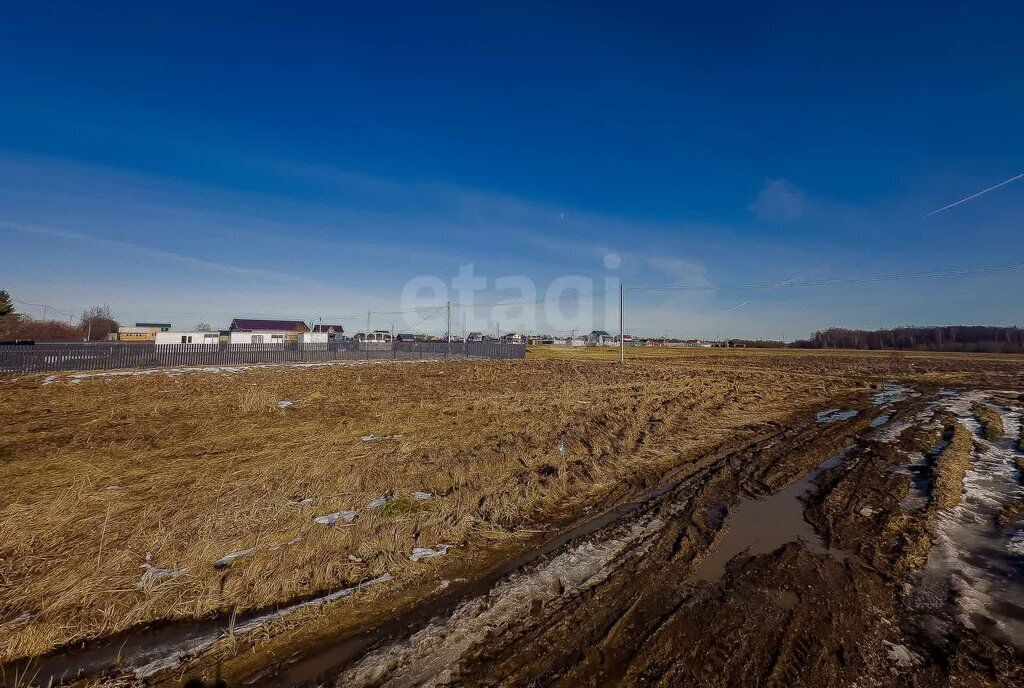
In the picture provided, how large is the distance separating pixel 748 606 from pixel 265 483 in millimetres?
7188

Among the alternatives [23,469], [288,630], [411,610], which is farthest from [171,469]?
[411,610]

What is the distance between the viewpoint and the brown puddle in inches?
195

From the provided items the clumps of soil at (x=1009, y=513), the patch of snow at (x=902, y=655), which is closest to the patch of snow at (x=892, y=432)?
the clumps of soil at (x=1009, y=513)

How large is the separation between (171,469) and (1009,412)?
26225 millimetres

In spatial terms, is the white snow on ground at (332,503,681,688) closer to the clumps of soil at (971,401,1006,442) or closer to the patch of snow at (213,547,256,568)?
the patch of snow at (213,547,256,568)

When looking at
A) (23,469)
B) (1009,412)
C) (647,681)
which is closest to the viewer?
(647,681)

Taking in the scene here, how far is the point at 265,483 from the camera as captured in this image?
710 centimetres

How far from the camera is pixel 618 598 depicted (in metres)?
4.09

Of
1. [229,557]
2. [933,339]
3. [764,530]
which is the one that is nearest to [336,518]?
[229,557]

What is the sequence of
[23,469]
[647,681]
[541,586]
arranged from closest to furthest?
[647,681]
[541,586]
[23,469]

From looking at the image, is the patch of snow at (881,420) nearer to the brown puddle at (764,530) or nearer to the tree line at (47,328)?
the brown puddle at (764,530)

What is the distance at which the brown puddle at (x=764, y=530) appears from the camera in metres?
4.95

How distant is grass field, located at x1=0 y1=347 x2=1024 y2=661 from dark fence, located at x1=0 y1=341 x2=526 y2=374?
417 inches

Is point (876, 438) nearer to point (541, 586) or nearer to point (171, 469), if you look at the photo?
point (541, 586)
